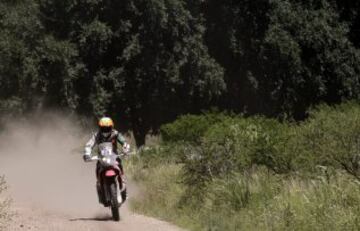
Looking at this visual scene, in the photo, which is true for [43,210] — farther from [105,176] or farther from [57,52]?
[57,52]

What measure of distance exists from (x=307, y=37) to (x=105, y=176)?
68.6 feet

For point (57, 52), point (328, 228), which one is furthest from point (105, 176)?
point (57, 52)

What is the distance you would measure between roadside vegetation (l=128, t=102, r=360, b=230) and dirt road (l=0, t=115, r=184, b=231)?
100 cm

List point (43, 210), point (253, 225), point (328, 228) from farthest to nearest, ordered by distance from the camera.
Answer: point (43, 210) → point (253, 225) → point (328, 228)

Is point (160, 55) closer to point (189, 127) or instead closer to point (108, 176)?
point (189, 127)

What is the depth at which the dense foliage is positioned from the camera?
118 ft

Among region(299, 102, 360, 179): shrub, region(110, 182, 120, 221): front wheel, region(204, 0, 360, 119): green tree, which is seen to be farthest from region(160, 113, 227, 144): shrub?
region(110, 182, 120, 221): front wheel

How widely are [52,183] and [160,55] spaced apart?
449 inches

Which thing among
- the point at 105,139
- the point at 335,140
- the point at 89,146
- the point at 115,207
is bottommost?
the point at 115,207

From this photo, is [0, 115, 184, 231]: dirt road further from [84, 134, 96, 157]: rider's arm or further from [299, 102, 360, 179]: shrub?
[299, 102, 360, 179]: shrub

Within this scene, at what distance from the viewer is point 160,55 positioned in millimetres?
36688

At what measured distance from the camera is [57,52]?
3531 centimetres

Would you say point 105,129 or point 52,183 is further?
point 52,183

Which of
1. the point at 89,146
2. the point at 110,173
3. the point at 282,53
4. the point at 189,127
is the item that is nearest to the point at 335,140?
the point at 110,173
